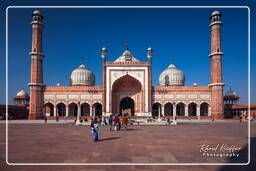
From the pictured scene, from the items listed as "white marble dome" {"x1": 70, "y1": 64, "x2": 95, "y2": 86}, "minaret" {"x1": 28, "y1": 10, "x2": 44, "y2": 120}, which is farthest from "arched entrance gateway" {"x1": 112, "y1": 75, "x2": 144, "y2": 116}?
"minaret" {"x1": 28, "y1": 10, "x2": 44, "y2": 120}

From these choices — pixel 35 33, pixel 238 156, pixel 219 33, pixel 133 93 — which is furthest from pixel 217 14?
pixel 238 156

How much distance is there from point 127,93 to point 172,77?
10.2 meters

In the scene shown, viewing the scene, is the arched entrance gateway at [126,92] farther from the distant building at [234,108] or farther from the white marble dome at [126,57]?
the distant building at [234,108]

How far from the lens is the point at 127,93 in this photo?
33.8 metres

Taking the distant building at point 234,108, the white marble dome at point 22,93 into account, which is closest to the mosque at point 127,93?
the distant building at point 234,108

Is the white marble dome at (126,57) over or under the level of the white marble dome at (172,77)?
over

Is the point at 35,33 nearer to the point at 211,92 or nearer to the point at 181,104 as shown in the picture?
the point at 181,104

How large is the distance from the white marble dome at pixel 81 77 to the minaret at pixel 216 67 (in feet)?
67.9

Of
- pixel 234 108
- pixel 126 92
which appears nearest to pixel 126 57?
pixel 126 92

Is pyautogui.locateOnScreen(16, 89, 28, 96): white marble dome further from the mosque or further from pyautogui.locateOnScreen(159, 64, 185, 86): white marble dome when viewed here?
pyautogui.locateOnScreen(159, 64, 185, 86): white marble dome

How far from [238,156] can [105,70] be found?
2738 centimetres

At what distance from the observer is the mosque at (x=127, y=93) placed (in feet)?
101

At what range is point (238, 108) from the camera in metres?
33.6

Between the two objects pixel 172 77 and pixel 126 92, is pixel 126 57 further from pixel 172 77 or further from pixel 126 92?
pixel 172 77
